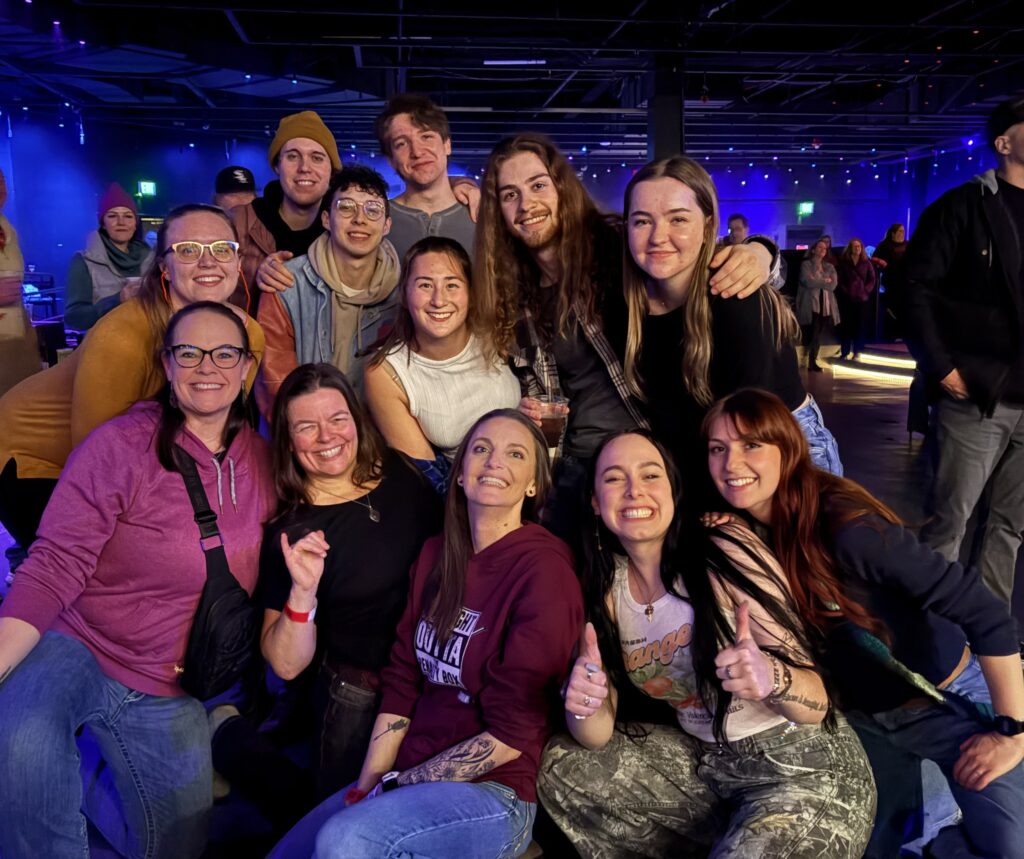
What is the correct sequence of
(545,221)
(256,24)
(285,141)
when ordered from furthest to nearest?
1. (256,24)
2. (285,141)
3. (545,221)

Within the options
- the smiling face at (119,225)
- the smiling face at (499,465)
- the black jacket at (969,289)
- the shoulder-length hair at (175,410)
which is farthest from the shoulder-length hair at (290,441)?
the smiling face at (119,225)

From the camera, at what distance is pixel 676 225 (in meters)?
2.36

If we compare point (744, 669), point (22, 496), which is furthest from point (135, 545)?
point (744, 669)

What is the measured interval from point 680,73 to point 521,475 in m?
10.9

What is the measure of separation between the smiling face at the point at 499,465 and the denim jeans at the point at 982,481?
1827mm

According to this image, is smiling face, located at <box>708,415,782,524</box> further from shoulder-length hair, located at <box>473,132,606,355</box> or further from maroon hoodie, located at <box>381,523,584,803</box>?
shoulder-length hair, located at <box>473,132,606,355</box>

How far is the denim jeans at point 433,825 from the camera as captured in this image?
5.95 ft

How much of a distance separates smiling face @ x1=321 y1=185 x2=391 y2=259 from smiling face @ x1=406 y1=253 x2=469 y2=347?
1.26 feet

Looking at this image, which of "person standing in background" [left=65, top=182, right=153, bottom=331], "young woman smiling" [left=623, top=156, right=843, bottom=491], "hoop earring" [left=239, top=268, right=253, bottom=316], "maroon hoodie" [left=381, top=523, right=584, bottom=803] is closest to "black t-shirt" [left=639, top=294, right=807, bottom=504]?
"young woman smiling" [left=623, top=156, right=843, bottom=491]

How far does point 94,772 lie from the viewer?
2.58m

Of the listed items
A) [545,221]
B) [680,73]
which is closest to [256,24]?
[680,73]

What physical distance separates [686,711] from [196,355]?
1588 millimetres

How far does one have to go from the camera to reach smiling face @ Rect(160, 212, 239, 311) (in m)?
2.56

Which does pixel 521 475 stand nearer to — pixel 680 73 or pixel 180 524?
pixel 180 524
